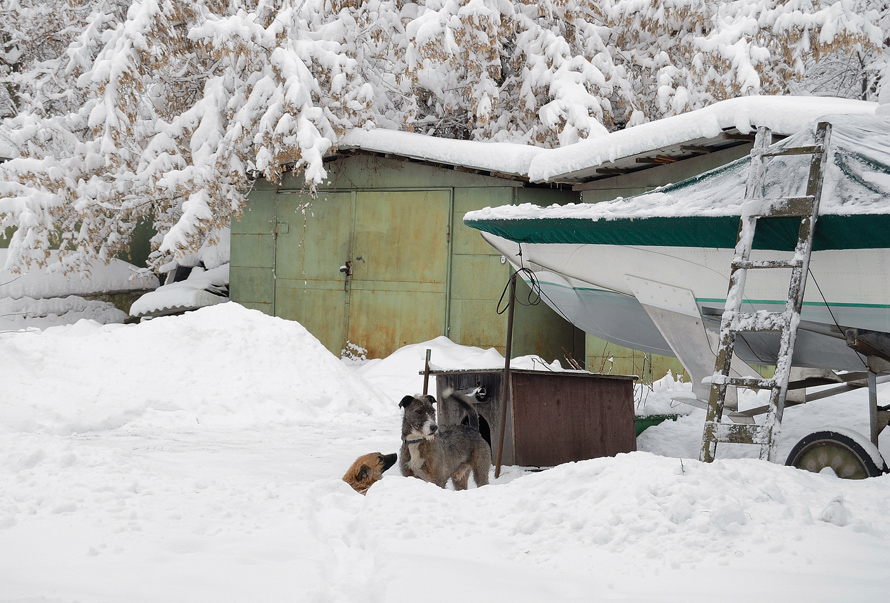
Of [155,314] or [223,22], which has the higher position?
[223,22]

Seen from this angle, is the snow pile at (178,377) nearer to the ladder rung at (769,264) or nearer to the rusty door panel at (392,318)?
the rusty door panel at (392,318)

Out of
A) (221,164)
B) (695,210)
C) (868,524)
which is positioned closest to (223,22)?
(221,164)

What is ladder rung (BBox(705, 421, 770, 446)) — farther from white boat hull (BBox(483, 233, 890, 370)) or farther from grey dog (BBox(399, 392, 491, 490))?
grey dog (BBox(399, 392, 491, 490))

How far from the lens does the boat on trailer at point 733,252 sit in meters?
5.11

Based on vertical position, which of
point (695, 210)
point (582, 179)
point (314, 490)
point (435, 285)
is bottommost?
point (314, 490)

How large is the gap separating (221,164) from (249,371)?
219 inches

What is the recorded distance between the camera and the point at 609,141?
10.4 m

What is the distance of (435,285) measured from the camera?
496 inches

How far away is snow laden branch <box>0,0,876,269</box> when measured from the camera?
13680 mm

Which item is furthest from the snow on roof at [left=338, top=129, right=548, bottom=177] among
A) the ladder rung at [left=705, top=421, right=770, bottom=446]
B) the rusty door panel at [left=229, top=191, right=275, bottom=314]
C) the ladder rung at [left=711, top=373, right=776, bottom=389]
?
the ladder rung at [left=705, top=421, right=770, bottom=446]

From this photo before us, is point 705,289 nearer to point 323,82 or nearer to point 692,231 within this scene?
point 692,231

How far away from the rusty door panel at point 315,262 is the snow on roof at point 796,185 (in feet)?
23.1

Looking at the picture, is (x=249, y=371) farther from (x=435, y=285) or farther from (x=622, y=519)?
(x=622, y=519)

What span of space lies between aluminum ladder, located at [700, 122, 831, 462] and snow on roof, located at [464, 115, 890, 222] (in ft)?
0.48
